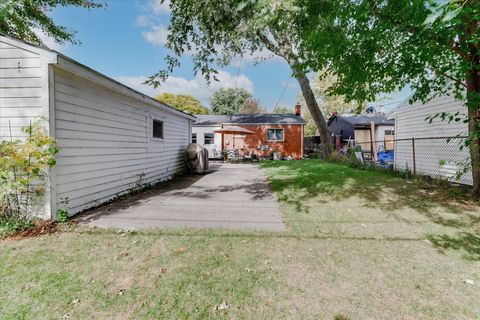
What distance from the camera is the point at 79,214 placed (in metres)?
4.40

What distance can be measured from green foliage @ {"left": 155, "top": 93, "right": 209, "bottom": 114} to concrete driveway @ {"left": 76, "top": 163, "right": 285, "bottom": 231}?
3361 cm

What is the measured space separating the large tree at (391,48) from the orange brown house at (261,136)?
1212 centimetres

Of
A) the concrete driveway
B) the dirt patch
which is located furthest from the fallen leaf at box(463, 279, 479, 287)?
the dirt patch

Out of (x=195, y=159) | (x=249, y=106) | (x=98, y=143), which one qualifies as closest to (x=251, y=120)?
(x=195, y=159)

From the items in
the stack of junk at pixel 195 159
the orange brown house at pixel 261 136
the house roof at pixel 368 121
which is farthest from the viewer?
the house roof at pixel 368 121

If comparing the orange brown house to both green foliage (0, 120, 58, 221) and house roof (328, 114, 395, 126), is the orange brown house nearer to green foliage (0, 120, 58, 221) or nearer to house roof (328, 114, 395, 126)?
house roof (328, 114, 395, 126)

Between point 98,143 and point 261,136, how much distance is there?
576 inches

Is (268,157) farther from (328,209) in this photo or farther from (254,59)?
(328,209)

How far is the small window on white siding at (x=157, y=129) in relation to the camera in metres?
8.00

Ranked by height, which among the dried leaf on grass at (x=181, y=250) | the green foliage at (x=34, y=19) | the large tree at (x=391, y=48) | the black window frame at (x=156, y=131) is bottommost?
the dried leaf on grass at (x=181, y=250)

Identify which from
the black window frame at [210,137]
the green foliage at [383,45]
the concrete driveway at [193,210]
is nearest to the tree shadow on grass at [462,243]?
the concrete driveway at [193,210]

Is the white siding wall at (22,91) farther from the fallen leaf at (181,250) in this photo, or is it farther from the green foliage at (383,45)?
the green foliage at (383,45)

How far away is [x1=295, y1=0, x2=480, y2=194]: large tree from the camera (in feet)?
14.5

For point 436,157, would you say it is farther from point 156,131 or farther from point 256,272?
point 156,131
